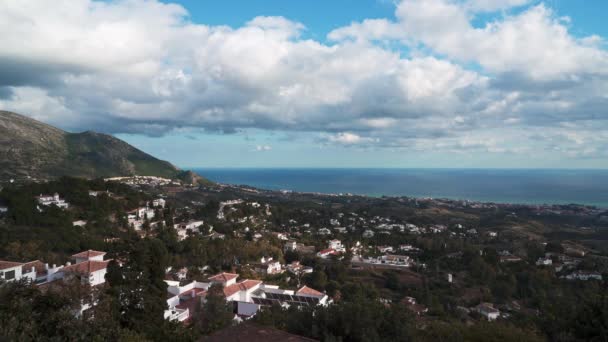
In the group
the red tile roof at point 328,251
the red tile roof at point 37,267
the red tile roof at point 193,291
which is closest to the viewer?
the red tile roof at point 37,267

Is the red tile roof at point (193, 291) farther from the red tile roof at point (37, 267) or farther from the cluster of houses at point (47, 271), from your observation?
the red tile roof at point (37, 267)

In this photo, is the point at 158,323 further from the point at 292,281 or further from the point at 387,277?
the point at 387,277

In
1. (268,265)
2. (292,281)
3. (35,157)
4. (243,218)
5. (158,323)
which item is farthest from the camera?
(35,157)

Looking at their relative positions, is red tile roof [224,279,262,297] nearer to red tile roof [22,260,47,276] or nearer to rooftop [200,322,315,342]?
red tile roof [22,260,47,276]

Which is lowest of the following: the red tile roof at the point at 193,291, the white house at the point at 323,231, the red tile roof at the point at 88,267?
the white house at the point at 323,231

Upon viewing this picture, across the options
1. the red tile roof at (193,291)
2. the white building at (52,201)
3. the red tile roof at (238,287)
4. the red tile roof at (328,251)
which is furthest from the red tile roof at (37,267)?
the red tile roof at (328,251)

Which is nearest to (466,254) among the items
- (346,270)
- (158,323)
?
(346,270)

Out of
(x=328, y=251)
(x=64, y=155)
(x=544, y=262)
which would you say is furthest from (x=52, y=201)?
(x=64, y=155)
